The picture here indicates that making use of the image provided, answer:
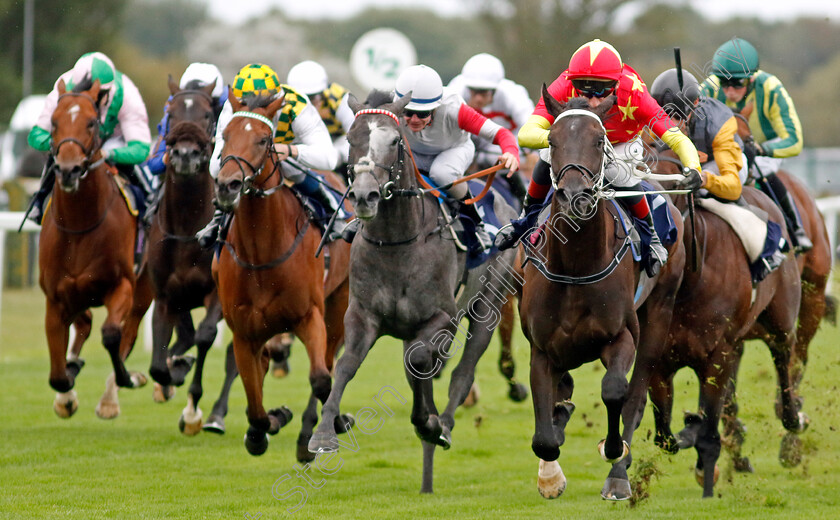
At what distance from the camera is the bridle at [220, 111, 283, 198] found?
6258mm

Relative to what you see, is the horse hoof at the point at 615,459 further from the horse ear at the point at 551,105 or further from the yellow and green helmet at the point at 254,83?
the yellow and green helmet at the point at 254,83

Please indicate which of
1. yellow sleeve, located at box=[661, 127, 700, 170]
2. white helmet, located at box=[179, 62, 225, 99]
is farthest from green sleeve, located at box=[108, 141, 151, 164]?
yellow sleeve, located at box=[661, 127, 700, 170]

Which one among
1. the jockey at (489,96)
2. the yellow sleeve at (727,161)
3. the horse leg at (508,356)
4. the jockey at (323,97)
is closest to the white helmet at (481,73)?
the jockey at (489,96)

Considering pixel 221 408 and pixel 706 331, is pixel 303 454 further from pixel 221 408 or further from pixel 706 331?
pixel 706 331

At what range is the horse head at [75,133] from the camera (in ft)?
23.8

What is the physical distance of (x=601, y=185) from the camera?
5348 mm

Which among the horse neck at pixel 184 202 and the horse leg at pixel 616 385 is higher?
the horse neck at pixel 184 202

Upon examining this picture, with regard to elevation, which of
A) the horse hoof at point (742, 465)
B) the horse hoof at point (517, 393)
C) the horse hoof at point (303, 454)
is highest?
the horse hoof at point (517, 393)

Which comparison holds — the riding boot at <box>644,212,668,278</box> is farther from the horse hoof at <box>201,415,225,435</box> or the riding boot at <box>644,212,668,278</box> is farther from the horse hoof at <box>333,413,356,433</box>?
the horse hoof at <box>201,415,225,435</box>

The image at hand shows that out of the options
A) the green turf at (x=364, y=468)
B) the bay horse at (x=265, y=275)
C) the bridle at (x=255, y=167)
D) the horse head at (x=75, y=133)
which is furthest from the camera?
the horse head at (x=75, y=133)

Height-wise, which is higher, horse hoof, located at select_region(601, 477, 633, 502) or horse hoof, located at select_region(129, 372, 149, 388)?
horse hoof, located at select_region(129, 372, 149, 388)

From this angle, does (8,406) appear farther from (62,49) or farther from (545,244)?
(62,49)

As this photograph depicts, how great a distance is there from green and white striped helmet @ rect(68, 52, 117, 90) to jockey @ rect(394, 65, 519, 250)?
2.33 m

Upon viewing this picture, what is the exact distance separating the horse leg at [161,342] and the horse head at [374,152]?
2.27 metres
